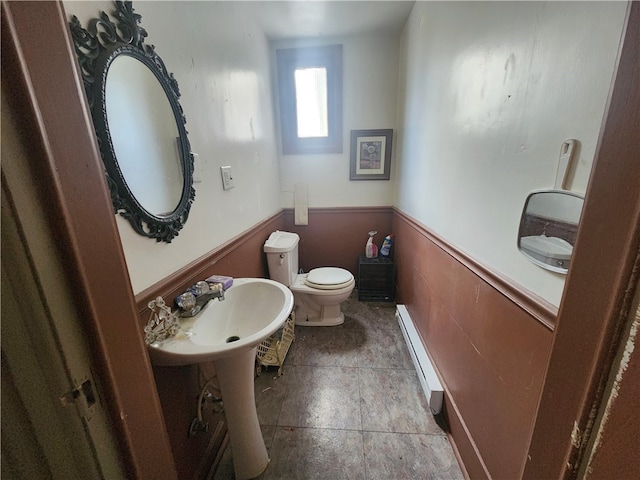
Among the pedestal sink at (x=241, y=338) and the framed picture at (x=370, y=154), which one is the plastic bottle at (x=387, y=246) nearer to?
the framed picture at (x=370, y=154)

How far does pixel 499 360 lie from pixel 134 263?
123cm

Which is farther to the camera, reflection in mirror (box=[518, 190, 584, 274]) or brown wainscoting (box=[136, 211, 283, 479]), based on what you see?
brown wainscoting (box=[136, 211, 283, 479])

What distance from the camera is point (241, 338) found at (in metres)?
1.01

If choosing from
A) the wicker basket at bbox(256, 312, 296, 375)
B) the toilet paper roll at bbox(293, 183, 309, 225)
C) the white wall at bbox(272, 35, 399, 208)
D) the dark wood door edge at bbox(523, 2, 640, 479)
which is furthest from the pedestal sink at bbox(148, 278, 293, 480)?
the white wall at bbox(272, 35, 399, 208)

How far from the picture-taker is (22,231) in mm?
310

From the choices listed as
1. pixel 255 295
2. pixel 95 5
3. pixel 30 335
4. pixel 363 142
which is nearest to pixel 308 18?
pixel 363 142

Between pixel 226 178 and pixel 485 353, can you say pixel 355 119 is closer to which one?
pixel 226 178

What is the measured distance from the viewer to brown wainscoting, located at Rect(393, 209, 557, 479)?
0.70 meters

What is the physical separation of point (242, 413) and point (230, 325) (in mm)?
352

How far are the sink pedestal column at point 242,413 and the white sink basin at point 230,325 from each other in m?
0.10

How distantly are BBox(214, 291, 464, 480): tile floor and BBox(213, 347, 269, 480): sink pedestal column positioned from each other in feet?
0.29

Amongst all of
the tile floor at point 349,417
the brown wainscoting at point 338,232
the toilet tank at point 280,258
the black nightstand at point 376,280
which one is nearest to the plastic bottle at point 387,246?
the black nightstand at point 376,280

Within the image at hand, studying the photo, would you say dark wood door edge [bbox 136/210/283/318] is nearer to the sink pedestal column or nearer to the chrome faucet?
the chrome faucet

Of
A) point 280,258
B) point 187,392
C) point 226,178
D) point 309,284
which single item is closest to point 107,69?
point 226,178
